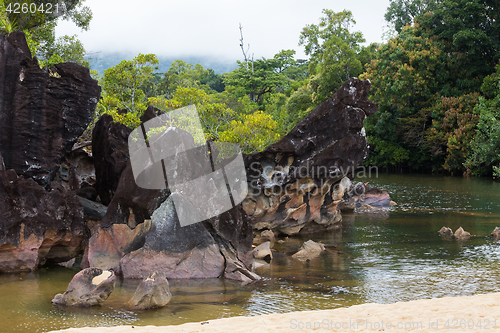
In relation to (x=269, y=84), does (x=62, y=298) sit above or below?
below

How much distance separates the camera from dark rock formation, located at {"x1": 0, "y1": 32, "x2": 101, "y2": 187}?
42.0 feet

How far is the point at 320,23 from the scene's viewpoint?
49750 millimetres

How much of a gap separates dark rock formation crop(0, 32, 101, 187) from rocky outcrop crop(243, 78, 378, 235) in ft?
20.4

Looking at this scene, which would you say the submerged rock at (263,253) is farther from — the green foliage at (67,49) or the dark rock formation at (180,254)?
the green foliage at (67,49)

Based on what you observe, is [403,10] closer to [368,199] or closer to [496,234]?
[368,199]

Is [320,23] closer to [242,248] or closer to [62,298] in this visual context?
[242,248]

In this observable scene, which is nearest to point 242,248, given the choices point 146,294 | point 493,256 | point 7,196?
point 146,294

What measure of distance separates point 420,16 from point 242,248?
1442 inches

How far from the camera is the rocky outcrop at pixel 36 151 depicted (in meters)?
11.2

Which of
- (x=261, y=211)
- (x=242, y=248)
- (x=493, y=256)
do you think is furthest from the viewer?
(x=261, y=211)

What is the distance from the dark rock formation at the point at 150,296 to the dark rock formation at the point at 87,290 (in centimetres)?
58

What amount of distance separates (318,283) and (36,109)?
9332mm

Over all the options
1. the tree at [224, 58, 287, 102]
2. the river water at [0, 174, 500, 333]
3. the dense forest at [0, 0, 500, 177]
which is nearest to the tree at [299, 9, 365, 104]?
the dense forest at [0, 0, 500, 177]

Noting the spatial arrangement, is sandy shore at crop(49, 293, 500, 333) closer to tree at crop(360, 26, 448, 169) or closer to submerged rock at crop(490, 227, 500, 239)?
submerged rock at crop(490, 227, 500, 239)
